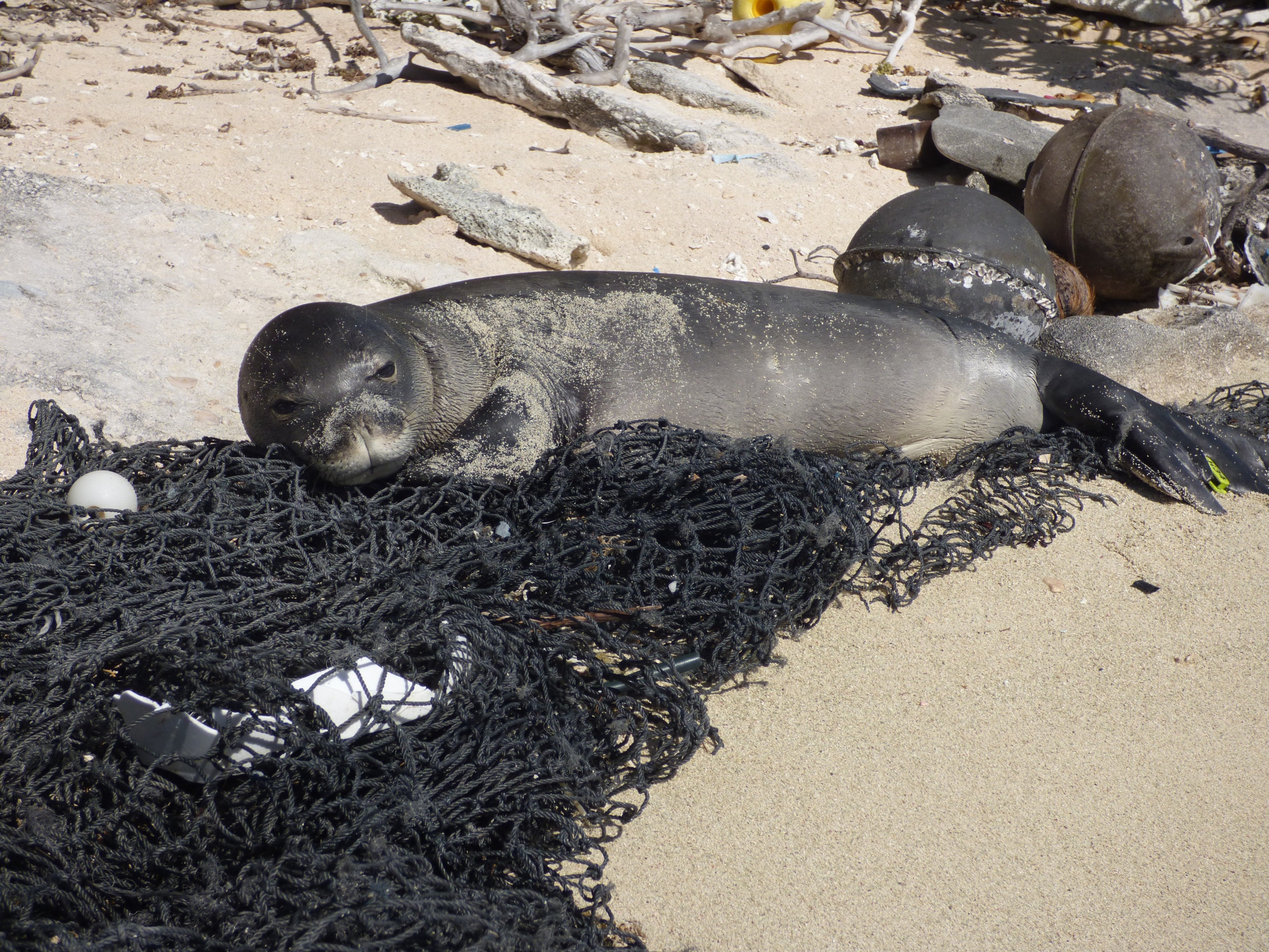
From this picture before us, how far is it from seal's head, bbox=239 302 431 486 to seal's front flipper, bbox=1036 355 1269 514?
2.65 meters

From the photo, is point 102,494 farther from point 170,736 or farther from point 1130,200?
point 1130,200

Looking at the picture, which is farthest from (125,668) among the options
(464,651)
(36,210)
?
(36,210)

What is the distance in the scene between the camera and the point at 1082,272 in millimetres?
5219

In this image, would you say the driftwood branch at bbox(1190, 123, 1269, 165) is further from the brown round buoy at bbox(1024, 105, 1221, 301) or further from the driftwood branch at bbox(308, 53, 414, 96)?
the driftwood branch at bbox(308, 53, 414, 96)

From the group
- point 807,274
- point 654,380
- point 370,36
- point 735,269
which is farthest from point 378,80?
point 654,380

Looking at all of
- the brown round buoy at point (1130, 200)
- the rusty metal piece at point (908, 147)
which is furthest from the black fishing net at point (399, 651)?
the rusty metal piece at point (908, 147)

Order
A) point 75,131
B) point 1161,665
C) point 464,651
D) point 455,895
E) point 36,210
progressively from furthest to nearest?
point 75,131 < point 36,210 < point 1161,665 < point 464,651 < point 455,895

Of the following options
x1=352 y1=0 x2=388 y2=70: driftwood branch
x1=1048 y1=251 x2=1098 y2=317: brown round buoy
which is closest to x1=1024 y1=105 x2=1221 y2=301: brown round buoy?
x1=1048 y1=251 x2=1098 y2=317: brown round buoy

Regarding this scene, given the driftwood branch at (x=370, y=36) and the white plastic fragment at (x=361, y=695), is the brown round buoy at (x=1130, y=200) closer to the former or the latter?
the white plastic fragment at (x=361, y=695)

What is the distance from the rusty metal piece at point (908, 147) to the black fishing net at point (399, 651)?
4.44 m

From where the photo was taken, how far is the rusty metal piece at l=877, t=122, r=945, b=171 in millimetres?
6996

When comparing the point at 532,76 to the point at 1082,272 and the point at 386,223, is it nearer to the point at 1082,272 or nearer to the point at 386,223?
the point at 386,223

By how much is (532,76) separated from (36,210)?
3.90 meters

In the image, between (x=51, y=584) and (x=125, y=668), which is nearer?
(x=125, y=668)
